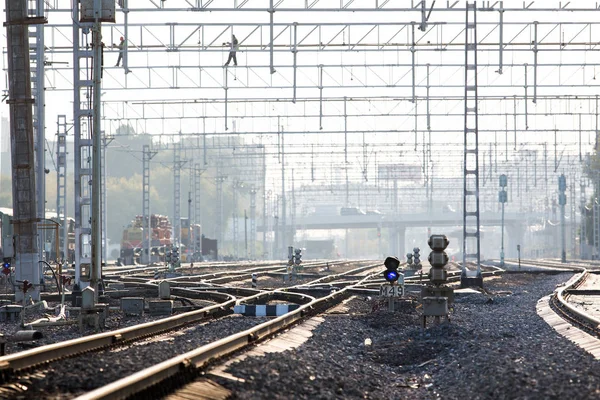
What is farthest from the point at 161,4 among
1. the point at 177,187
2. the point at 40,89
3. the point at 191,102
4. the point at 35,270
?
the point at 177,187

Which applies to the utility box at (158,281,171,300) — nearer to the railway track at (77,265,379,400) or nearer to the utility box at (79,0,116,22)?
the utility box at (79,0,116,22)

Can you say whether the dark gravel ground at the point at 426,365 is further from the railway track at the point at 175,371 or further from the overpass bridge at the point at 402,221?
the overpass bridge at the point at 402,221

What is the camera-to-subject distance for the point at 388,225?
133500mm

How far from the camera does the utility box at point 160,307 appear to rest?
1964 cm

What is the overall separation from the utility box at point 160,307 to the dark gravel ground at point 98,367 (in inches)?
224

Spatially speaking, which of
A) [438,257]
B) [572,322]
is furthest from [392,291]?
[572,322]

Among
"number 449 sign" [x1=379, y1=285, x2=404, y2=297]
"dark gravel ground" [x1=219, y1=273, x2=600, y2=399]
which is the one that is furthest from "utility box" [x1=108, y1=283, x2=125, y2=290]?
"dark gravel ground" [x1=219, y1=273, x2=600, y2=399]

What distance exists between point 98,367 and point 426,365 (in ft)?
13.7

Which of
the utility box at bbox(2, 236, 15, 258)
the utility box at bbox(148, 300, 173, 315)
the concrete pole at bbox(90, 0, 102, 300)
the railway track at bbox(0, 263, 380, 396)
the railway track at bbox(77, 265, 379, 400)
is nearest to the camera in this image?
the railway track at bbox(77, 265, 379, 400)

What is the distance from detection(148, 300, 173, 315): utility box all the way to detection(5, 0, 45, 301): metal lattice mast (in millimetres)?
3996

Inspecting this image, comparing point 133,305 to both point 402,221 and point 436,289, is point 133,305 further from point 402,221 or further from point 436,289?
point 402,221

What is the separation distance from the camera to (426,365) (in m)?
12.1

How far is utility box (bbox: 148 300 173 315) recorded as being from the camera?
64.4ft

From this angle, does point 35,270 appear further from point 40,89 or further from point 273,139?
point 273,139
